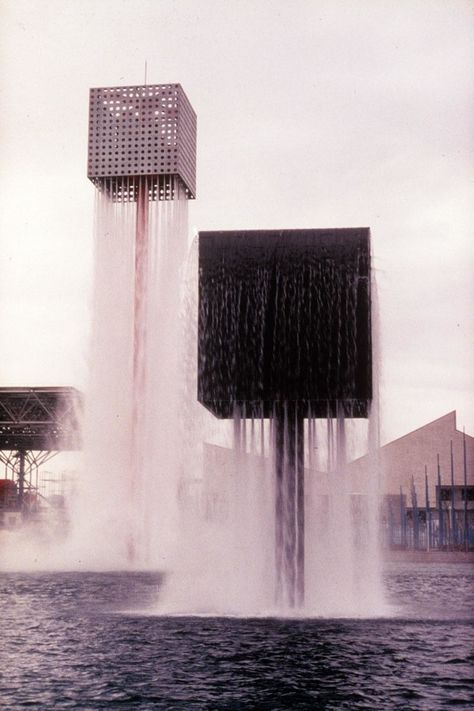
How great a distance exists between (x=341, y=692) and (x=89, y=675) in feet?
14.6

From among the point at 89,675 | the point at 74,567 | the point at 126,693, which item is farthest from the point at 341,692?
the point at 74,567

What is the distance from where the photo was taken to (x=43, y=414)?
73500 millimetres

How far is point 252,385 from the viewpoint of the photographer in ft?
78.8

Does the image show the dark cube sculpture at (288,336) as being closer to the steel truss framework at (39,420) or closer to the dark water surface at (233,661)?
the dark water surface at (233,661)

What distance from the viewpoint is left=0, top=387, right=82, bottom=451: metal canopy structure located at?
67.4 metres

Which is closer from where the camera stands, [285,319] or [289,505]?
[289,505]

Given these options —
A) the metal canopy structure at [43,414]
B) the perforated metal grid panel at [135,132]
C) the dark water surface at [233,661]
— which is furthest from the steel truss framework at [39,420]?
the dark water surface at [233,661]

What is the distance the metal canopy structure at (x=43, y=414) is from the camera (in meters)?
67.4

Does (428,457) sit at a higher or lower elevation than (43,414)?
lower

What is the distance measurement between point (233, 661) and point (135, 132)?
57384 millimetres

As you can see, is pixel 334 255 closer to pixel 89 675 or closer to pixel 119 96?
pixel 89 675

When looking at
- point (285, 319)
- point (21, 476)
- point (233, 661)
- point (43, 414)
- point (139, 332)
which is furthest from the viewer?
point (21, 476)

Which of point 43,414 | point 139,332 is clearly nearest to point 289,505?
point 139,332

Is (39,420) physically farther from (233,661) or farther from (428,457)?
(233,661)
